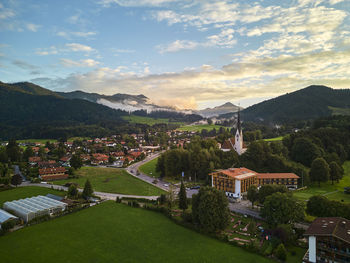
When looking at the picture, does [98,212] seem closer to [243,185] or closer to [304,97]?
[243,185]

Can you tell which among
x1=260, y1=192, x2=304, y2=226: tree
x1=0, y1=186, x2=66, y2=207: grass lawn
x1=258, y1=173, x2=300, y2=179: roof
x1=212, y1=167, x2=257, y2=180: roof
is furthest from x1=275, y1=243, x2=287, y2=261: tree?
x1=0, y1=186, x2=66, y2=207: grass lawn

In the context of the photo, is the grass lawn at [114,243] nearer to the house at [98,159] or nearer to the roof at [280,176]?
the roof at [280,176]

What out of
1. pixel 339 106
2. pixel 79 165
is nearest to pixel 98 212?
pixel 79 165

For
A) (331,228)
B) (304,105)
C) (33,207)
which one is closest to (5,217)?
(33,207)

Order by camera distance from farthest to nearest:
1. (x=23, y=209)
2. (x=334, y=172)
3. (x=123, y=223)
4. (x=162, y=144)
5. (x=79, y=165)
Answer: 1. (x=162, y=144)
2. (x=79, y=165)
3. (x=334, y=172)
4. (x=23, y=209)
5. (x=123, y=223)

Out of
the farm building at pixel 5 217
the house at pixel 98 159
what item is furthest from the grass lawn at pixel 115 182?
the farm building at pixel 5 217
